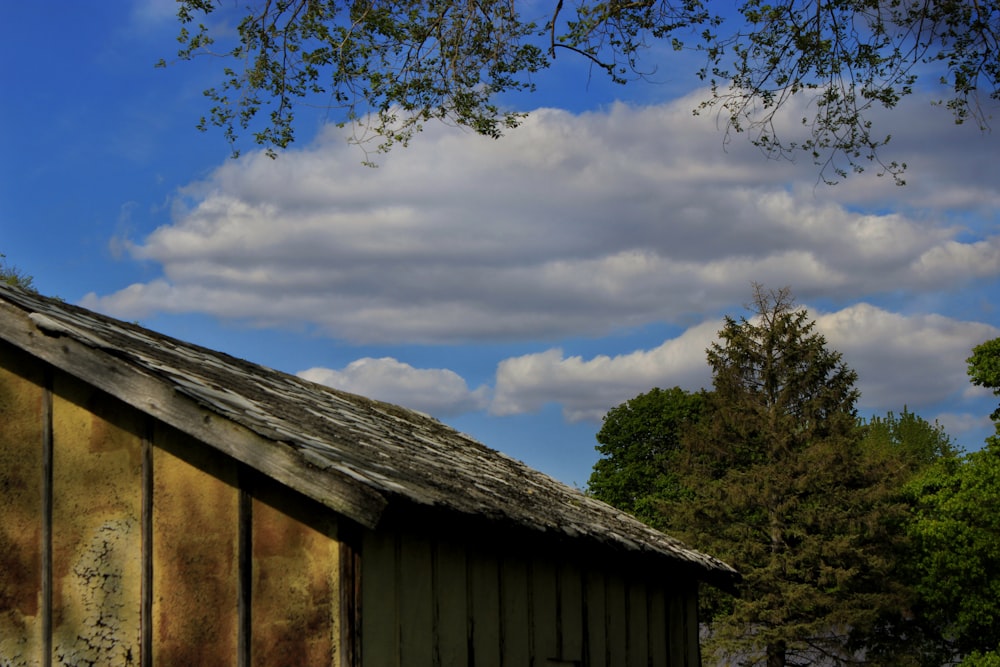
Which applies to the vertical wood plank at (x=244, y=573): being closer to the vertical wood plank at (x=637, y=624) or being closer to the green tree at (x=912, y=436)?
the vertical wood plank at (x=637, y=624)

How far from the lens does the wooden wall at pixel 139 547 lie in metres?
6.91

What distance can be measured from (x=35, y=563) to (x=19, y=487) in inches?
21.0

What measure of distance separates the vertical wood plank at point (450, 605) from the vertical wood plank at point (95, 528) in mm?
1998

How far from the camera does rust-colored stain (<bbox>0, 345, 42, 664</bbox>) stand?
7430 mm

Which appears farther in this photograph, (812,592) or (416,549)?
(812,592)

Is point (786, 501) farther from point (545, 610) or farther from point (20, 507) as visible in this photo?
point (20, 507)

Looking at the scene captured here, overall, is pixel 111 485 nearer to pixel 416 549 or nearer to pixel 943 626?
pixel 416 549

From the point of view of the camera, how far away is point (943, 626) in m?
38.3

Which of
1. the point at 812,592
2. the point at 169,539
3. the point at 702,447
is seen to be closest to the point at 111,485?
the point at 169,539

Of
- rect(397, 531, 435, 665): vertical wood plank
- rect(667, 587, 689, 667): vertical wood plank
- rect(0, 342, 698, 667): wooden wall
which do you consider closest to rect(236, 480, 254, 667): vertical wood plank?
rect(0, 342, 698, 667): wooden wall

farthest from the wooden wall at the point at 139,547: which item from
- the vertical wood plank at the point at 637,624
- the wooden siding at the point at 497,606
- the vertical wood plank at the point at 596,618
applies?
the vertical wood plank at the point at 637,624

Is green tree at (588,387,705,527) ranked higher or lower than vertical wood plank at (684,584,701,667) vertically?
higher

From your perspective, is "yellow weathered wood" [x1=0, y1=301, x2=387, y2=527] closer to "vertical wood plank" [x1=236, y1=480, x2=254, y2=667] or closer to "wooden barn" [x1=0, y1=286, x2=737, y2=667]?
"wooden barn" [x1=0, y1=286, x2=737, y2=667]

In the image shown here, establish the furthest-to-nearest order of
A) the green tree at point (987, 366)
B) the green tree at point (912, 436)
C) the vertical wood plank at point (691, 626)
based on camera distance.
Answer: the green tree at point (912, 436), the green tree at point (987, 366), the vertical wood plank at point (691, 626)
